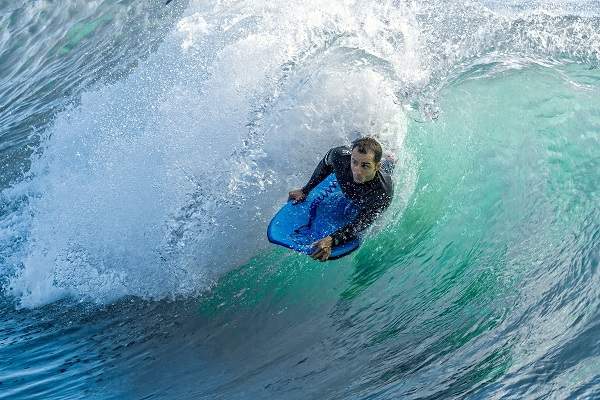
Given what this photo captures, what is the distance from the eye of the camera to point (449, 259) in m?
6.04

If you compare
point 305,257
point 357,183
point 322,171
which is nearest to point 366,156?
point 357,183

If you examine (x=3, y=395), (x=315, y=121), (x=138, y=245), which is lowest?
(x=3, y=395)

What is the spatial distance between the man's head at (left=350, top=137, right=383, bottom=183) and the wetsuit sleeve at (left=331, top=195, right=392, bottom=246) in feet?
1.05

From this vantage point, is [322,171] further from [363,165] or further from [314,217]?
[363,165]

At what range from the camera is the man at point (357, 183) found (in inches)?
205

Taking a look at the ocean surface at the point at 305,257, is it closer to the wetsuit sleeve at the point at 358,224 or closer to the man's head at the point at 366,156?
the wetsuit sleeve at the point at 358,224

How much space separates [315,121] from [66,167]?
2.88 m

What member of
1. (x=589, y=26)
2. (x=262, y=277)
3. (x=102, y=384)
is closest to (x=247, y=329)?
(x=262, y=277)

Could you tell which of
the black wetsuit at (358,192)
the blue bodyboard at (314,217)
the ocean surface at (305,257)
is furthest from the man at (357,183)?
the ocean surface at (305,257)

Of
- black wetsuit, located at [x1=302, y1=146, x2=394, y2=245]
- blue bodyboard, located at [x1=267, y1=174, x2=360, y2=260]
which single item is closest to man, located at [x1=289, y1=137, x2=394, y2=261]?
black wetsuit, located at [x1=302, y1=146, x2=394, y2=245]

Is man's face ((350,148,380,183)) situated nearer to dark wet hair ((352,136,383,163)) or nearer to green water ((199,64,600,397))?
dark wet hair ((352,136,383,163))

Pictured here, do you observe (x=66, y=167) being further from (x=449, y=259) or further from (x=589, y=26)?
(x=589, y=26)

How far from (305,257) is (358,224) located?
89 centimetres

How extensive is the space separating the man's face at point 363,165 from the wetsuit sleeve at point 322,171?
46cm
